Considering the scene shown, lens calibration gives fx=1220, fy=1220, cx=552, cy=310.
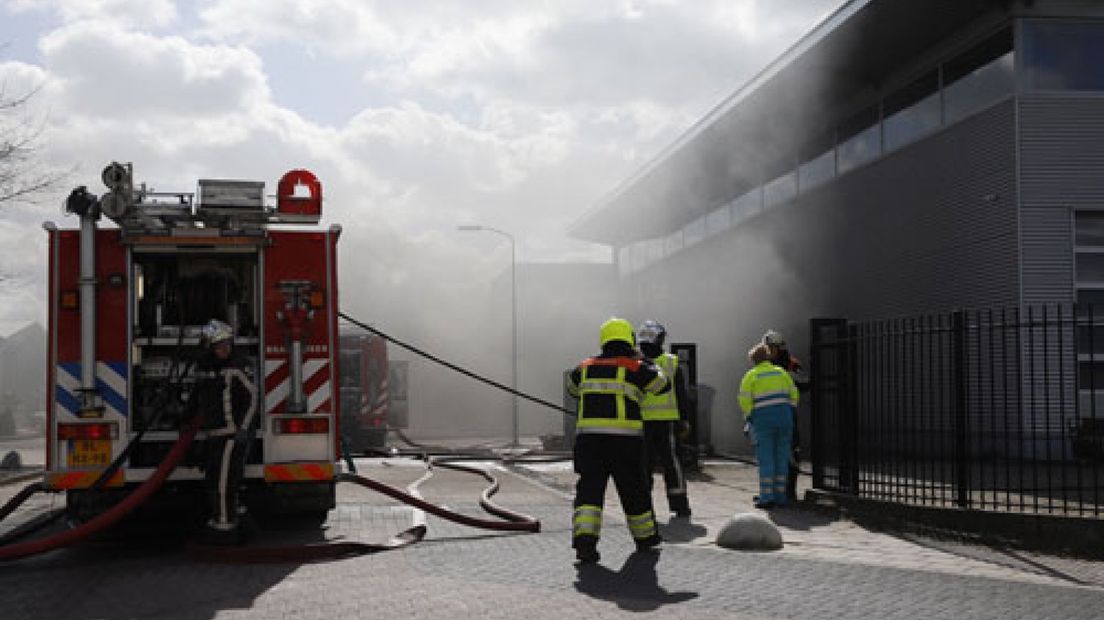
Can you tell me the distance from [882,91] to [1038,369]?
23.3ft

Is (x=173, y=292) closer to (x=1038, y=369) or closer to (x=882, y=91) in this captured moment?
(x=1038, y=369)

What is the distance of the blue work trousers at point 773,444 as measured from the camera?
10.8 metres

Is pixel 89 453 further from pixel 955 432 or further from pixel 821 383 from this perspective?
pixel 955 432

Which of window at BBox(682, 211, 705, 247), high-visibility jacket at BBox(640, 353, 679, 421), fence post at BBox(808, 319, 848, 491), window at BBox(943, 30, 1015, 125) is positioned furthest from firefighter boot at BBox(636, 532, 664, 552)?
window at BBox(682, 211, 705, 247)

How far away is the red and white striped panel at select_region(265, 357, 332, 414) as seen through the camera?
9156 millimetres

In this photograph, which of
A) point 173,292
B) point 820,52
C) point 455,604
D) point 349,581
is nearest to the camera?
point 455,604

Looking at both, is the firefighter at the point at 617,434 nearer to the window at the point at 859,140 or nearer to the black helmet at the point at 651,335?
the black helmet at the point at 651,335

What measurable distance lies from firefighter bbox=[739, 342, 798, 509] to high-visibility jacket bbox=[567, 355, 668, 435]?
9.97 ft

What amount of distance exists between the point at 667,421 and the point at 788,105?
16304mm

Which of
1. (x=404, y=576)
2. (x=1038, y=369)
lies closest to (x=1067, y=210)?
(x=1038, y=369)

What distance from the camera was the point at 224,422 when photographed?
28.1ft

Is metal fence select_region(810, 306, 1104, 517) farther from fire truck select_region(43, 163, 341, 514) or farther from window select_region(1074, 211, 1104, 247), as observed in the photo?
fire truck select_region(43, 163, 341, 514)

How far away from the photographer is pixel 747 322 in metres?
28.3

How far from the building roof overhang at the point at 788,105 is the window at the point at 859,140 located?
15.8 inches
